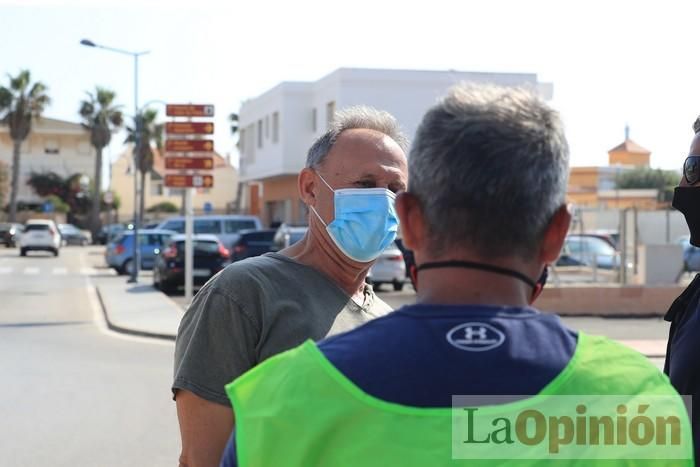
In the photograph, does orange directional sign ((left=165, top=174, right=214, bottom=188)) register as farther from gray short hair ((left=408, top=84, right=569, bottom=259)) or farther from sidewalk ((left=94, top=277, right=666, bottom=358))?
gray short hair ((left=408, top=84, right=569, bottom=259))

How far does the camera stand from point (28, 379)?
11.9 meters

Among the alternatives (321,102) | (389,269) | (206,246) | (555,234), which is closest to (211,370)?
(555,234)

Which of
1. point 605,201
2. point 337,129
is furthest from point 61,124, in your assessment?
point 337,129

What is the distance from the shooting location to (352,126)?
10.9 ft

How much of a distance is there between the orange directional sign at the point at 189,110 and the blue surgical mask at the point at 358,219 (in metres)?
17.7

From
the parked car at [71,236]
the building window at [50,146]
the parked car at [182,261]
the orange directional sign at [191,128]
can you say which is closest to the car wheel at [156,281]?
Result: the parked car at [182,261]

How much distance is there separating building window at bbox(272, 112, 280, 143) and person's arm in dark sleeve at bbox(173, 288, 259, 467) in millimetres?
45324

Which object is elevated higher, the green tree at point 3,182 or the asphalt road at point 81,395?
the green tree at point 3,182

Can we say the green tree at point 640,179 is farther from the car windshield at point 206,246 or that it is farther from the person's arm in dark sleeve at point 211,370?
the person's arm in dark sleeve at point 211,370

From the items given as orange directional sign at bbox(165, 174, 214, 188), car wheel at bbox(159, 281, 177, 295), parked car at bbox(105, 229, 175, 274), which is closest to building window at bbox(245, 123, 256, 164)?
parked car at bbox(105, 229, 175, 274)

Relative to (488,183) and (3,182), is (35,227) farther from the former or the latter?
(488,183)

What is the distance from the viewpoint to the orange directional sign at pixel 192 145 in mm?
20845

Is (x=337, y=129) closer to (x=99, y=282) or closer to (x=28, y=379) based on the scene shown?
(x=28, y=379)

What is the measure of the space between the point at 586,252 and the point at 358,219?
2289 centimetres
